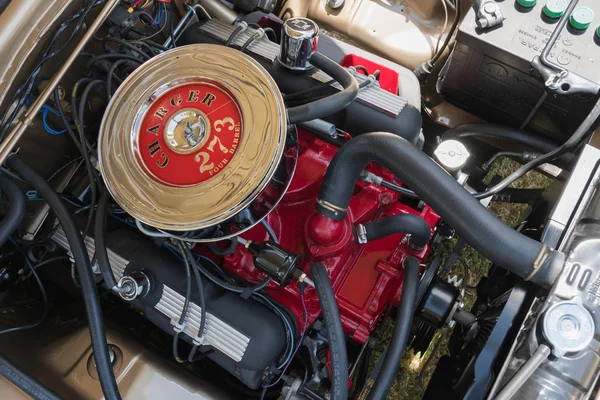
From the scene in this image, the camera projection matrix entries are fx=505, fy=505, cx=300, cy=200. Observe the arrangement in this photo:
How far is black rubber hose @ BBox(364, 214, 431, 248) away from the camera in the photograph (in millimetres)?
1100

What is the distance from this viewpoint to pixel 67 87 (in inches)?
49.1

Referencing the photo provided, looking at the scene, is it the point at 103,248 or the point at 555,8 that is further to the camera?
the point at 555,8

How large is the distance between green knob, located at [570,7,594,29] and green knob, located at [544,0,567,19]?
30mm

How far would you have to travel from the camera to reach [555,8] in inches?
48.3

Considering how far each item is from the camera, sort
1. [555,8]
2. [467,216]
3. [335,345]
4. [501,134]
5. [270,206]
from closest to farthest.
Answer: [467,216] < [335,345] < [270,206] < [555,8] < [501,134]

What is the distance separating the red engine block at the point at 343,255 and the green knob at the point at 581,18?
0.59m

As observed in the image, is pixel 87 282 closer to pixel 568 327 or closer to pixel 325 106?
pixel 325 106

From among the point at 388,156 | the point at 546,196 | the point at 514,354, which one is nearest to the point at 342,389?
the point at 514,354

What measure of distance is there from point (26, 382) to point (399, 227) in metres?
0.84

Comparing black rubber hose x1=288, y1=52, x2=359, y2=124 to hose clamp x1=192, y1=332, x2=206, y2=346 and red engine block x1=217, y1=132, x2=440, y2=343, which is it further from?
hose clamp x1=192, y1=332, x2=206, y2=346

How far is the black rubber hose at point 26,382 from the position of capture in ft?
3.39

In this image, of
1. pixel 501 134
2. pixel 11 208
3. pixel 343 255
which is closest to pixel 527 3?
pixel 501 134

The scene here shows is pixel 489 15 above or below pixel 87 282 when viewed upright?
above

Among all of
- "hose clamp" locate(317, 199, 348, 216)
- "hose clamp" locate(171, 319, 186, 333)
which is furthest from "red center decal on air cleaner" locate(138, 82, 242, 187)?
"hose clamp" locate(171, 319, 186, 333)
